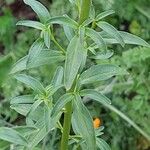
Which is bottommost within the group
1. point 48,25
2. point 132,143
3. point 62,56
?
point 132,143

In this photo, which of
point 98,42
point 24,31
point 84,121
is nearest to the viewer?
point 98,42

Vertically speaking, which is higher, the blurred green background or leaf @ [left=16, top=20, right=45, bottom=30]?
leaf @ [left=16, top=20, right=45, bottom=30]

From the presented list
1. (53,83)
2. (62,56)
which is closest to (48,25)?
(62,56)

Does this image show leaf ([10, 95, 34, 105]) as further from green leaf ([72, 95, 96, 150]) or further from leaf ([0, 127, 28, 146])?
green leaf ([72, 95, 96, 150])

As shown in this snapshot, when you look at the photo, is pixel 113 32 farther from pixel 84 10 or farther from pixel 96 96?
pixel 96 96

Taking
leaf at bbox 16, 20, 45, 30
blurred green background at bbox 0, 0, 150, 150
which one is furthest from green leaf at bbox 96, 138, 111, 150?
blurred green background at bbox 0, 0, 150, 150

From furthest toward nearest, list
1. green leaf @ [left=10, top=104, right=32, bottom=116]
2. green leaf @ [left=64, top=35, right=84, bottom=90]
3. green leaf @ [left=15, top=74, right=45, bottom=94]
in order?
1. green leaf @ [left=10, top=104, right=32, bottom=116]
2. green leaf @ [left=15, top=74, right=45, bottom=94]
3. green leaf @ [left=64, top=35, right=84, bottom=90]

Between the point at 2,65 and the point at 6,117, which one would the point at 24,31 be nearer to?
the point at 2,65
